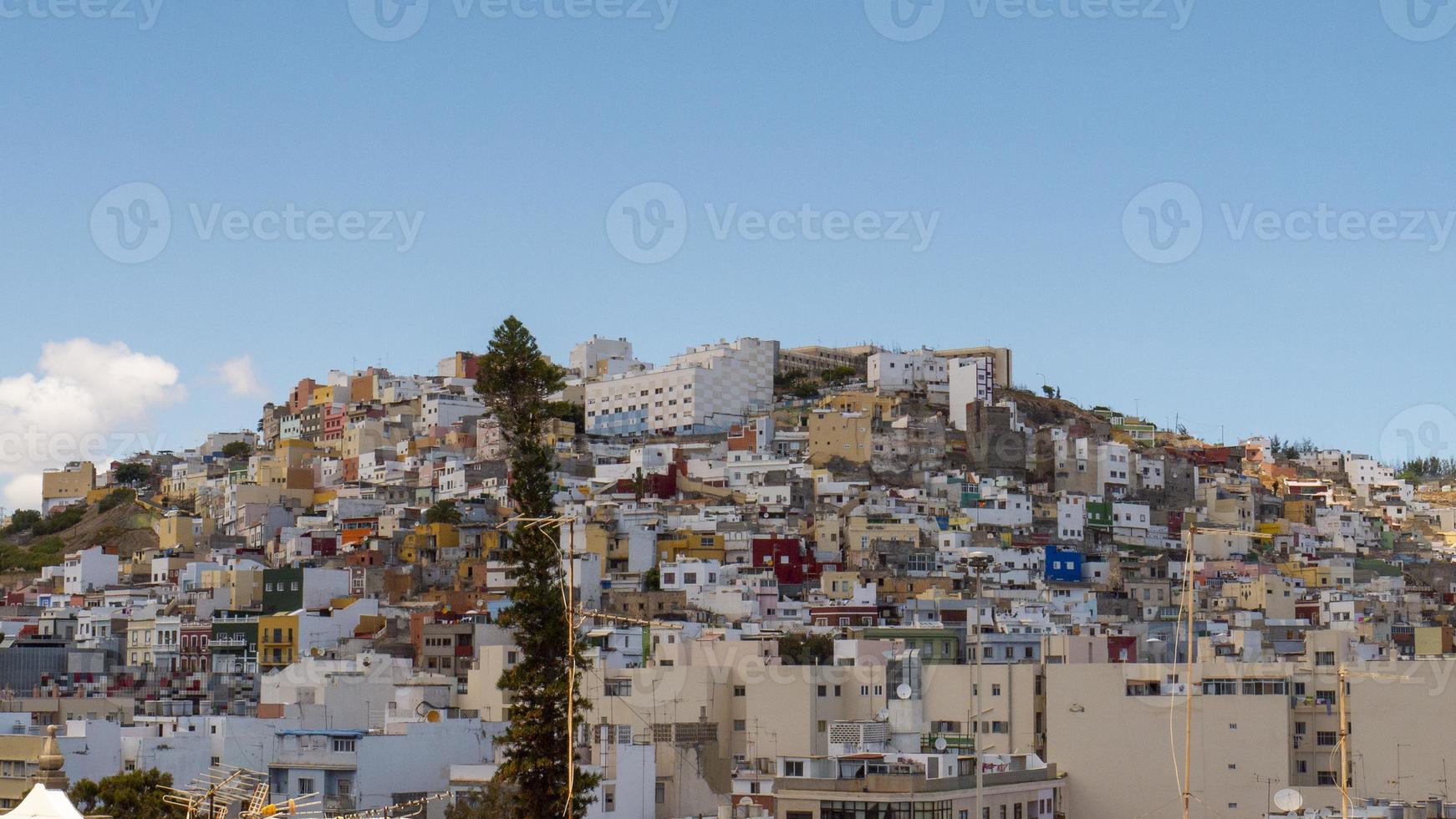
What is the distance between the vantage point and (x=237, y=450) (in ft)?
267

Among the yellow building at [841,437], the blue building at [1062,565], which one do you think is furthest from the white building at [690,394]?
the blue building at [1062,565]

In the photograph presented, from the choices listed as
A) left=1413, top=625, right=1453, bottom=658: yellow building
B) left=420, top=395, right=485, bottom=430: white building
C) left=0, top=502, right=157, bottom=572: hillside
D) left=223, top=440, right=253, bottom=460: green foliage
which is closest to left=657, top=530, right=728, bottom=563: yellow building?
left=1413, top=625, right=1453, bottom=658: yellow building

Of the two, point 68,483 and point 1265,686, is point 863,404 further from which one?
point 1265,686

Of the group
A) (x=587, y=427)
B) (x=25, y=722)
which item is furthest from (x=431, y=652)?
(x=587, y=427)

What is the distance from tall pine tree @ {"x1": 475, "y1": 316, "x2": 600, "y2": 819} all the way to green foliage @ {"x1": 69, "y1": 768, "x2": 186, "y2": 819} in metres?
4.44

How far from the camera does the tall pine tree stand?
66.7 ft

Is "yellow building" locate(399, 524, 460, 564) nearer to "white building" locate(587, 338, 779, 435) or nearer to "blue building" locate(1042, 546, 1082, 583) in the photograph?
"blue building" locate(1042, 546, 1082, 583)

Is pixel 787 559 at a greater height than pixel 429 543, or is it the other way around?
pixel 429 543

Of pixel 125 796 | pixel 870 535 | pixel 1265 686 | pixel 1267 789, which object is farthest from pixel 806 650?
pixel 870 535

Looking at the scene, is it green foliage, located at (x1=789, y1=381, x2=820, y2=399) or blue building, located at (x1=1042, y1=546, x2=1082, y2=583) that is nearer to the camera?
blue building, located at (x1=1042, y1=546, x2=1082, y2=583)

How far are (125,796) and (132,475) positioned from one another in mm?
57703

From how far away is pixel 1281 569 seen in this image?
56906mm

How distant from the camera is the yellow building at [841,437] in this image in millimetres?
66062

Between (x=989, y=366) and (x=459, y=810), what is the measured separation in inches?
2018
